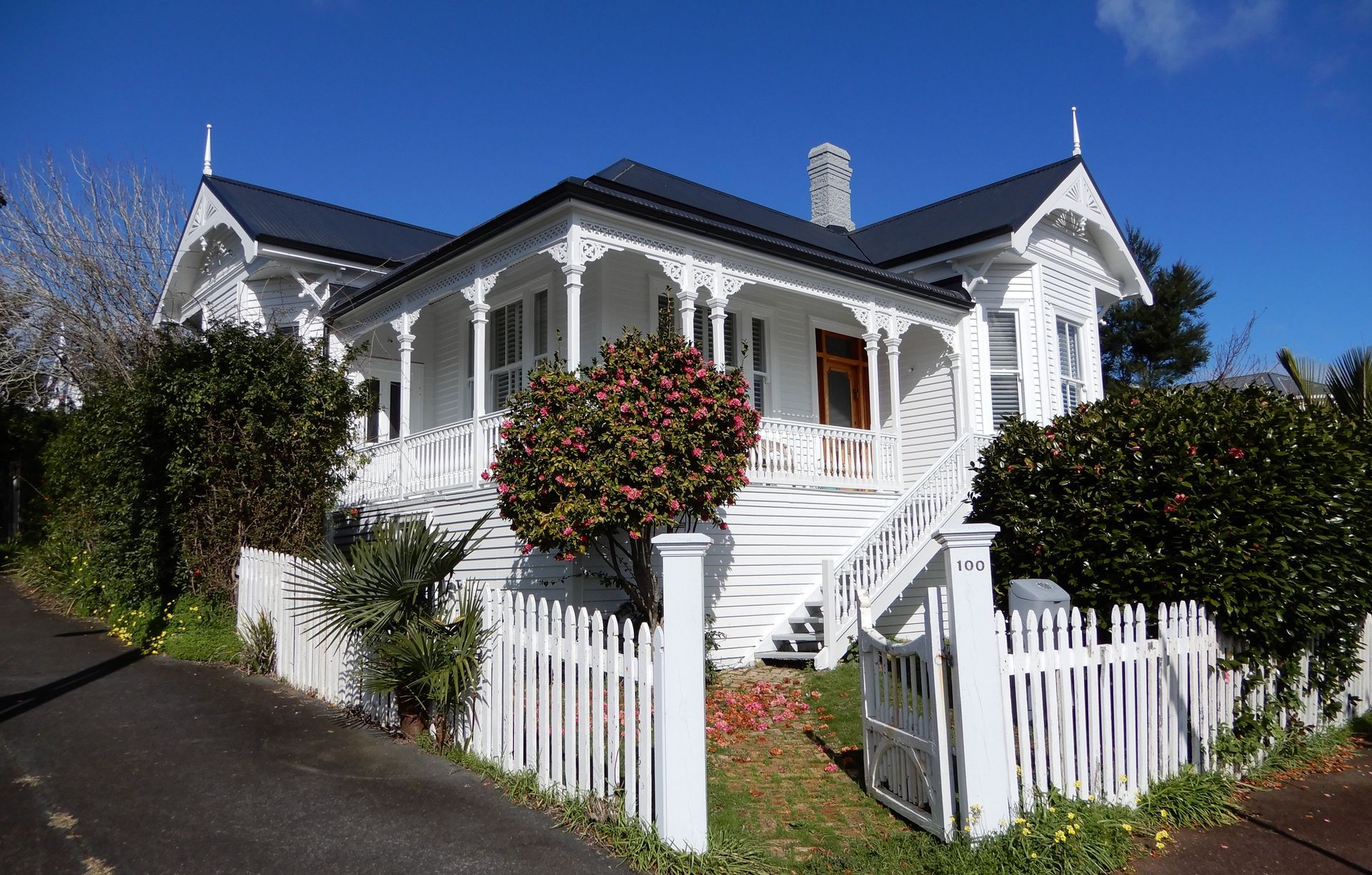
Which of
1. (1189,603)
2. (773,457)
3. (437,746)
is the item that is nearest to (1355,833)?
(1189,603)

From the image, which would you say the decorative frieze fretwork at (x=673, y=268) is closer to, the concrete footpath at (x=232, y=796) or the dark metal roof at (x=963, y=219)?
the dark metal roof at (x=963, y=219)

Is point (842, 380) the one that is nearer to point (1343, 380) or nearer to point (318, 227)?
point (1343, 380)

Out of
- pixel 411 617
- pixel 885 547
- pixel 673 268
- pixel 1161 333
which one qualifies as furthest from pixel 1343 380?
pixel 1161 333

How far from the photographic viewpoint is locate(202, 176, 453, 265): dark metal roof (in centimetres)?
1670

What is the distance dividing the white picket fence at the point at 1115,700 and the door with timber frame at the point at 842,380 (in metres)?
9.49

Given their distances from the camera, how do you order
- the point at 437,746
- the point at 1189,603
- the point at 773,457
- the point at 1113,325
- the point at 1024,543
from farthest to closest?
the point at 1113,325 → the point at 773,457 → the point at 1024,543 → the point at 437,746 → the point at 1189,603

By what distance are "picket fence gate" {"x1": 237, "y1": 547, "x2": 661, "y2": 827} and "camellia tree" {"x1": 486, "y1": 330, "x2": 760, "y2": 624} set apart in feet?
7.06

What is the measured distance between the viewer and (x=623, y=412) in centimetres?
921

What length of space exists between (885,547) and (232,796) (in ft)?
25.6

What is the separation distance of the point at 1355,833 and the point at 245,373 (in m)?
10.8

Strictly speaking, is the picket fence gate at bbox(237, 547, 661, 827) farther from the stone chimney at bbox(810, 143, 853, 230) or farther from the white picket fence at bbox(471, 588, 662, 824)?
the stone chimney at bbox(810, 143, 853, 230)

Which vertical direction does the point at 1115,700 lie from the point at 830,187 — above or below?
below

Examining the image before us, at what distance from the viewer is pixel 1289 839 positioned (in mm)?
5566

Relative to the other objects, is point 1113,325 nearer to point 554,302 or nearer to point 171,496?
point 554,302
